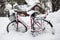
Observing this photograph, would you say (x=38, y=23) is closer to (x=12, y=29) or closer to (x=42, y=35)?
(x=42, y=35)

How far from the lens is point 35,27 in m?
6.90

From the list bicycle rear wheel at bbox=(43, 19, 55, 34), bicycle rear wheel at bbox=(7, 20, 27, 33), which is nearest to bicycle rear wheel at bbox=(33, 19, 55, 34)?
bicycle rear wheel at bbox=(43, 19, 55, 34)

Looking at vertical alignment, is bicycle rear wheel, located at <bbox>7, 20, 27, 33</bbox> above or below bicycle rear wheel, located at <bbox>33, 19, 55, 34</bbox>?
below

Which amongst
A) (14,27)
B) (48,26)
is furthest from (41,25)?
(14,27)

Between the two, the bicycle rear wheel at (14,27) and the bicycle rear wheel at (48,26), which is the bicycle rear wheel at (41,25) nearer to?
the bicycle rear wheel at (48,26)

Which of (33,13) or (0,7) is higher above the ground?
(33,13)

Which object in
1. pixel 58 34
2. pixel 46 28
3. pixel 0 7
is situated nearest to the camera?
pixel 58 34

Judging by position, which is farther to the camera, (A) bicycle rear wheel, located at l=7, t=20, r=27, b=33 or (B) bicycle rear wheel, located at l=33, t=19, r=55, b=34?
(A) bicycle rear wheel, located at l=7, t=20, r=27, b=33

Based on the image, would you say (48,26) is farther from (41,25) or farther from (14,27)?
(14,27)

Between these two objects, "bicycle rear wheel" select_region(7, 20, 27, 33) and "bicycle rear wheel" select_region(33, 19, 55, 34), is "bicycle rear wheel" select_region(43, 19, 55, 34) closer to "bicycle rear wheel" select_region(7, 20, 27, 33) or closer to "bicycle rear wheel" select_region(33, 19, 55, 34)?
"bicycle rear wheel" select_region(33, 19, 55, 34)

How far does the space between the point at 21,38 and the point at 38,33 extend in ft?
2.60

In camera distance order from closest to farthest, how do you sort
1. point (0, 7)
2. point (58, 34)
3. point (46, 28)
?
point (58, 34) < point (46, 28) < point (0, 7)

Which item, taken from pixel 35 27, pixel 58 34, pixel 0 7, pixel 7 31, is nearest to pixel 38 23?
pixel 35 27

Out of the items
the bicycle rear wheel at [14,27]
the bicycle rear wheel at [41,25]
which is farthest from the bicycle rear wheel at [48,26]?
the bicycle rear wheel at [14,27]
